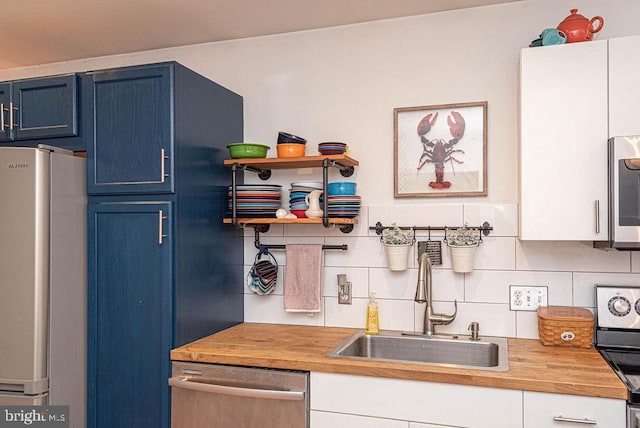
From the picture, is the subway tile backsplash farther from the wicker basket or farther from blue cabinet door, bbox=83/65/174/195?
blue cabinet door, bbox=83/65/174/195

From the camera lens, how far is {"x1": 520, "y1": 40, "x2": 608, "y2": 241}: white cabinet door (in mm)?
1952

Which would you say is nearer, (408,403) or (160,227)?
(408,403)

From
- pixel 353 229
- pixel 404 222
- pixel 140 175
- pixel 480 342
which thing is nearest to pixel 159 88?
pixel 140 175

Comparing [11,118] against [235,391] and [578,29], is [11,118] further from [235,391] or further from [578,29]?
[578,29]

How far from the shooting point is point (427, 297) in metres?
2.33

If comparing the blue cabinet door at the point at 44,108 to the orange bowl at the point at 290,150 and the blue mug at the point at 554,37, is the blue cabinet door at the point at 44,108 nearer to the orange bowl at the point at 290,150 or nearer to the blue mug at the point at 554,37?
the orange bowl at the point at 290,150

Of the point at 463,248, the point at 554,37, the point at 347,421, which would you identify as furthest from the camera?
the point at 463,248

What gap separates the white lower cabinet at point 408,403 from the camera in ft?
5.68

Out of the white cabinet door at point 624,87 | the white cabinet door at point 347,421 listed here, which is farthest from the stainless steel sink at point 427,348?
the white cabinet door at point 624,87

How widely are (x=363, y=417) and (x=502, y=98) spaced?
4.94 ft

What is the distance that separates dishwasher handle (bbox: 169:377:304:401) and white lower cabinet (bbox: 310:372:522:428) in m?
0.09

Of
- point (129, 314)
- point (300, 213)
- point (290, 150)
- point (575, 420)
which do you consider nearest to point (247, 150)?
point (290, 150)

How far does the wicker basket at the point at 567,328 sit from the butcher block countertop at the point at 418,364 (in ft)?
0.10

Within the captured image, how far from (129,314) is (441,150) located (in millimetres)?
1579
